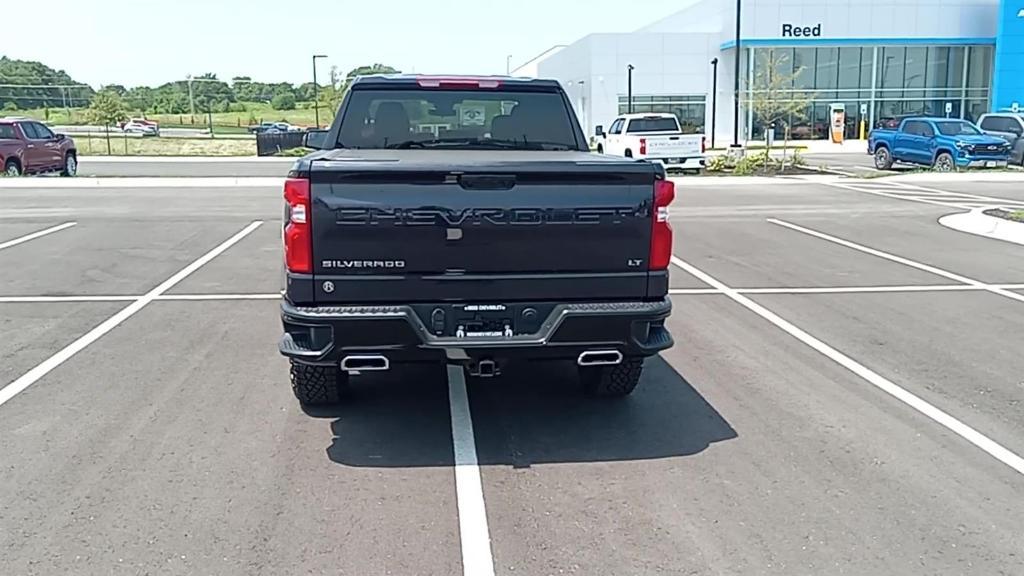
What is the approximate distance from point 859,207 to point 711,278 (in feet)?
31.6

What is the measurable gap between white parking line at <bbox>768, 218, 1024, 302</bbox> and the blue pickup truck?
14854mm

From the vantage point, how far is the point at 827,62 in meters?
53.8

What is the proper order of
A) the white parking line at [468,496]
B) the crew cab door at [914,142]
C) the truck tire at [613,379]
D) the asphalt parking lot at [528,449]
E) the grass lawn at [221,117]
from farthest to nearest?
the grass lawn at [221,117] → the crew cab door at [914,142] → the truck tire at [613,379] → the asphalt parking lot at [528,449] → the white parking line at [468,496]

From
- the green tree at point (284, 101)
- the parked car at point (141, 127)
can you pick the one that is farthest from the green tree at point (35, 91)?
the green tree at point (284, 101)

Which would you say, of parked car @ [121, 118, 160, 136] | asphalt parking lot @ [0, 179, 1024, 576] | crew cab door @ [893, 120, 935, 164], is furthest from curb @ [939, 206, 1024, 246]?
parked car @ [121, 118, 160, 136]

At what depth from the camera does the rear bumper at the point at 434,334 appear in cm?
459

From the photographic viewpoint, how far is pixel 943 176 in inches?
1029

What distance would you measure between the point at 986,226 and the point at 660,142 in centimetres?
1242

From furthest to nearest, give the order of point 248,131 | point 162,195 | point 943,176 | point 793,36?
1. point 248,131
2. point 793,36
3. point 943,176
4. point 162,195

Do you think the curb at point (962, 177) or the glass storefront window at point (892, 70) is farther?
the glass storefront window at point (892, 70)

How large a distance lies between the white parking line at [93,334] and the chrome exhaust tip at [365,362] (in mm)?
2594

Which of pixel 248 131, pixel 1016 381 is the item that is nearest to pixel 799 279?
pixel 1016 381

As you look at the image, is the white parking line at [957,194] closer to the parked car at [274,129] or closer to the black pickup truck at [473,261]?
the black pickup truck at [473,261]

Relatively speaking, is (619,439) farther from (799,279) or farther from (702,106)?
(702,106)
